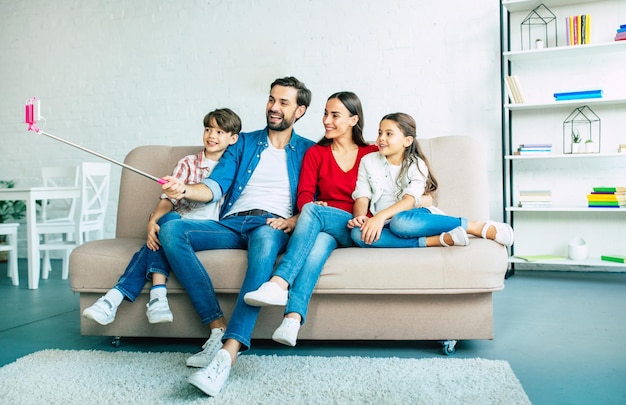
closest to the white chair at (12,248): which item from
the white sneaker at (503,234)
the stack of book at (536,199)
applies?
the white sneaker at (503,234)

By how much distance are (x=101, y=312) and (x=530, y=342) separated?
1.62m

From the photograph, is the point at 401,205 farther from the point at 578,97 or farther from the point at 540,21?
the point at 540,21

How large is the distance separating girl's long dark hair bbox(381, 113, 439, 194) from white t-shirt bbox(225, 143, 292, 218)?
49cm

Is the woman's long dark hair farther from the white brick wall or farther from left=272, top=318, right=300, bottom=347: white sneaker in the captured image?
the white brick wall

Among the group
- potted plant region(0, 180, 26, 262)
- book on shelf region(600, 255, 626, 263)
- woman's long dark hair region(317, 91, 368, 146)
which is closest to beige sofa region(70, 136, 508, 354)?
woman's long dark hair region(317, 91, 368, 146)

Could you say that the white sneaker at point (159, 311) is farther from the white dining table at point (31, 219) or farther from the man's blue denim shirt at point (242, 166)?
the white dining table at point (31, 219)

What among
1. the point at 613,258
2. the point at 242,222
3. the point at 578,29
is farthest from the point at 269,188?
the point at 578,29

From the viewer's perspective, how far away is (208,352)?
1.84 metres

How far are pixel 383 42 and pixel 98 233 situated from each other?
2734 mm

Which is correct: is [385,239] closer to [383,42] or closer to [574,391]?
[574,391]

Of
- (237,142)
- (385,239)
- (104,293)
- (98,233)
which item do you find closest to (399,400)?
(385,239)

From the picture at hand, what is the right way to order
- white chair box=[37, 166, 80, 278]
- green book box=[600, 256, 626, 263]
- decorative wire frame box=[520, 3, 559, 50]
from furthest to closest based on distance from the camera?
white chair box=[37, 166, 80, 278]
decorative wire frame box=[520, 3, 559, 50]
green book box=[600, 256, 626, 263]

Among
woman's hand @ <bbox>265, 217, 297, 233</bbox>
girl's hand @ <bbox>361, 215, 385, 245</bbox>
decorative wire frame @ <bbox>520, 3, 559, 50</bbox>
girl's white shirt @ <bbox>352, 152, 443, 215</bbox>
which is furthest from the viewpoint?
decorative wire frame @ <bbox>520, 3, 559, 50</bbox>

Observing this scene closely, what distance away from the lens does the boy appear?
1.93 meters
